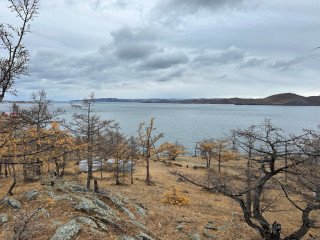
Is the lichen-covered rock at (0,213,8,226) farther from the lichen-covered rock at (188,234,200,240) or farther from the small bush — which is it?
the small bush

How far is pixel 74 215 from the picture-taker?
8.74 metres

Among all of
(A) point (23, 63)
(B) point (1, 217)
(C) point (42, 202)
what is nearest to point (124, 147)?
(C) point (42, 202)

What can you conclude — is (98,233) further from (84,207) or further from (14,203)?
(14,203)

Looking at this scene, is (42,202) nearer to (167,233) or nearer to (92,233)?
(92,233)

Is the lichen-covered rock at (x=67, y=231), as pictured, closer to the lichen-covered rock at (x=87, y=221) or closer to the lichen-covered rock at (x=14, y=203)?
the lichen-covered rock at (x=87, y=221)

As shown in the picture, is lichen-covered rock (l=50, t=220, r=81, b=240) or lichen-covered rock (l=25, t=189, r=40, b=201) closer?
lichen-covered rock (l=50, t=220, r=81, b=240)

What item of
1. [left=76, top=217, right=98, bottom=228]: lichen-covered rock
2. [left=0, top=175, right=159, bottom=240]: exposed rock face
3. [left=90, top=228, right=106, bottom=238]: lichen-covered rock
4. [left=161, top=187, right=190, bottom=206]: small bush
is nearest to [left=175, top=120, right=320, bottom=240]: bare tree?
[left=0, top=175, right=159, bottom=240]: exposed rock face

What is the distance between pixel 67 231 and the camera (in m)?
7.21

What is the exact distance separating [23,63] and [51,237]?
6.34 metres

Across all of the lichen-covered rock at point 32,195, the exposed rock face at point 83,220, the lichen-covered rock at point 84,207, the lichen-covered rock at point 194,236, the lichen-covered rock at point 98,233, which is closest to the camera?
the exposed rock face at point 83,220

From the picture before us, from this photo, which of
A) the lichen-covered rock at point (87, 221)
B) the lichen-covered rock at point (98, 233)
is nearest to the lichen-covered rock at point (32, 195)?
the lichen-covered rock at point (87, 221)

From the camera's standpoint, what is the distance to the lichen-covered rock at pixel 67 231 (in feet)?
22.7

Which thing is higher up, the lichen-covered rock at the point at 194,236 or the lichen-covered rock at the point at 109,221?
the lichen-covered rock at the point at 109,221

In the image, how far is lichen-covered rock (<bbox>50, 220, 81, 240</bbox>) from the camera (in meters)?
6.92
